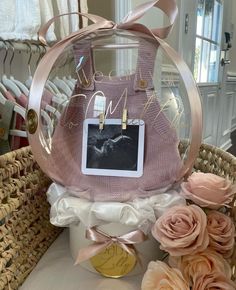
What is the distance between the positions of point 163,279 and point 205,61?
8.19 feet

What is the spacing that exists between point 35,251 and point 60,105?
0.27m

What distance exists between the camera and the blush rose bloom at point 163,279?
1.27ft

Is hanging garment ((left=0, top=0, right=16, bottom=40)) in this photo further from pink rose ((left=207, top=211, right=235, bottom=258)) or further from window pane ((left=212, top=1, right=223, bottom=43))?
window pane ((left=212, top=1, right=223, bottom=43))

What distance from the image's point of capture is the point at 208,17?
255 centimetres

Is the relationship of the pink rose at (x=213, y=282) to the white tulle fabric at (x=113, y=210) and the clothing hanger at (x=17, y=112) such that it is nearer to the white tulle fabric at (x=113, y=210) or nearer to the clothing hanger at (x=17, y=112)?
the white tulle fabric at (x=113, y=210)

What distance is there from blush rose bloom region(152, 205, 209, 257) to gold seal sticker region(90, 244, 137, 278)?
8 cm

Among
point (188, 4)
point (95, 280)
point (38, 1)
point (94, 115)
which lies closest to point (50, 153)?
point (94, 115)

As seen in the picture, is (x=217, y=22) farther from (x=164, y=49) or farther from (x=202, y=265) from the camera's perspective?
(x=202, y=265)

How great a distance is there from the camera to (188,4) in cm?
197

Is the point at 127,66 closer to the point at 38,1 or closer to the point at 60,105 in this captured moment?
the point at 60,105

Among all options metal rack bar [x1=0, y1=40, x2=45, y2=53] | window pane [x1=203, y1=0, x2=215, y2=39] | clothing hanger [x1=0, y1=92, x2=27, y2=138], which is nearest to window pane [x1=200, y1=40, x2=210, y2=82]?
window pane [x1=203, y1=0, x2=215, y2=39]

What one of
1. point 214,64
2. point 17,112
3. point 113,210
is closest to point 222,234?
point 113,210

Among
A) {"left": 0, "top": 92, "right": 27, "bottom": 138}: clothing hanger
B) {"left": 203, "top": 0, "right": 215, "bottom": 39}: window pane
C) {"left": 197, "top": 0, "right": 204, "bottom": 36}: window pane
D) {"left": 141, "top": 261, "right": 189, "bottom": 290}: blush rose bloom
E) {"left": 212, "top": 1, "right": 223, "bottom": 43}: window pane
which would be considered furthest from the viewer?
{"left": 212, "top": 1, "right": 223, "bottom": 43}: window pane

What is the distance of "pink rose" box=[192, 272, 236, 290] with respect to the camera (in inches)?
15.3
